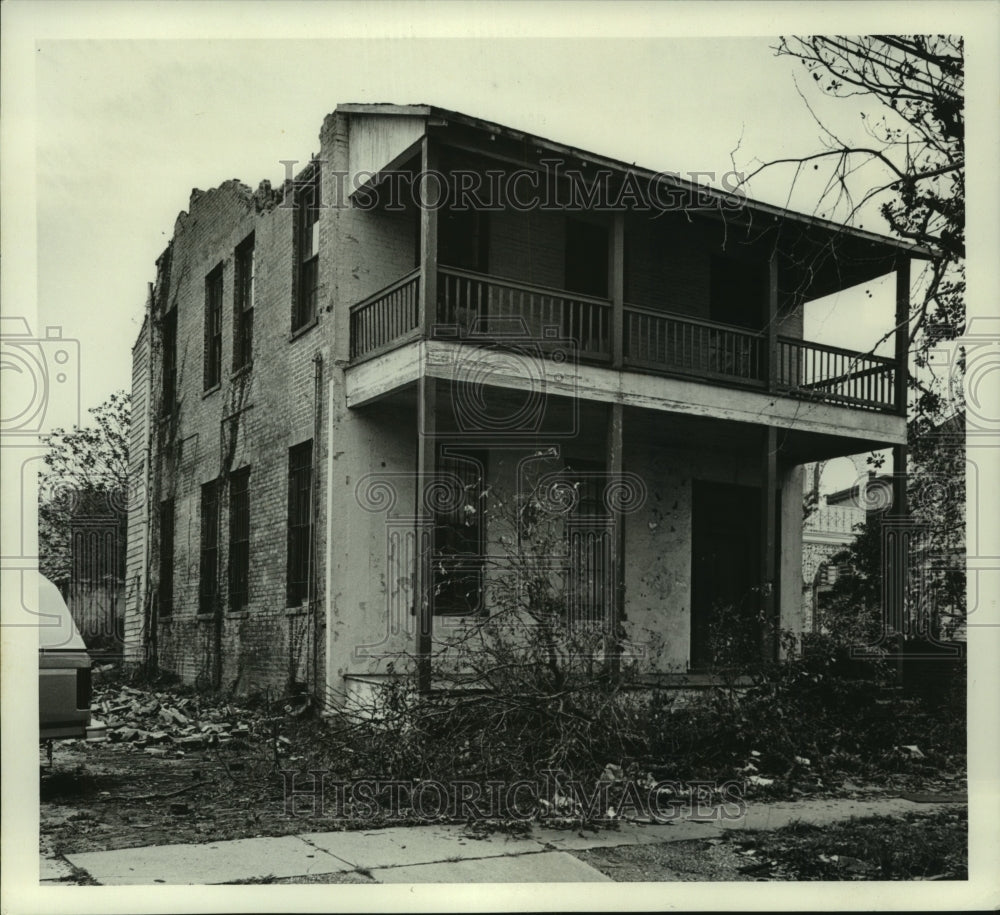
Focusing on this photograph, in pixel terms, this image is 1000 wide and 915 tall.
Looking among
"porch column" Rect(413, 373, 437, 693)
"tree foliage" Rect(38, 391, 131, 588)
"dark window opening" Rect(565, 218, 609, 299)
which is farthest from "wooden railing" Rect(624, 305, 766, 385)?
"tree foliage" Rect(38, 391, 131, 588)

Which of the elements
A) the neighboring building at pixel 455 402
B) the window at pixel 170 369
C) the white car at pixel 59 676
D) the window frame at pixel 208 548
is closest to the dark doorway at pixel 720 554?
the neighboring building at pixel 455 402

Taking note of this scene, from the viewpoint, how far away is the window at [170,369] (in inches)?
568

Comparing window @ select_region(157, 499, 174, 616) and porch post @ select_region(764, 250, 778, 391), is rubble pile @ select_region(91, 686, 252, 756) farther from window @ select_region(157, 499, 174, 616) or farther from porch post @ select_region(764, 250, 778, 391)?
porch post @ select_region(764, 250, 778, 391)

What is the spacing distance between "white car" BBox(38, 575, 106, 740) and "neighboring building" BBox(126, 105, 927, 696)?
3183mm

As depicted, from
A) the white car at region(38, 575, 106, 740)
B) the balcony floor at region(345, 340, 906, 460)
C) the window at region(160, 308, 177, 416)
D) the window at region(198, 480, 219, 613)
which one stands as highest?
the window at region(160, 308, 177, 416)

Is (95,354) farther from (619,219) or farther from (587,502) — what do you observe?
(587,502)

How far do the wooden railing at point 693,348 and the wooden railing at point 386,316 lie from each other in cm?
246

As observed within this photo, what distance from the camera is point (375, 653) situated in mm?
11180

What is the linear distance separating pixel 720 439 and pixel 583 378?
326cm

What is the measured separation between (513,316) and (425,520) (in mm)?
2567

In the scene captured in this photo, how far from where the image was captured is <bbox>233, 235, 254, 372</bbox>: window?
1337cm

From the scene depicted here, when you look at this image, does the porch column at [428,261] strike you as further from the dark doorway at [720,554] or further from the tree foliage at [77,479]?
the dark doorway at [720,554]

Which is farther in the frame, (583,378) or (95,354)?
(583,378)

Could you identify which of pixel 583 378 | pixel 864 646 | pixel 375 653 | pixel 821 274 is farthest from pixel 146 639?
pixel 821 274
